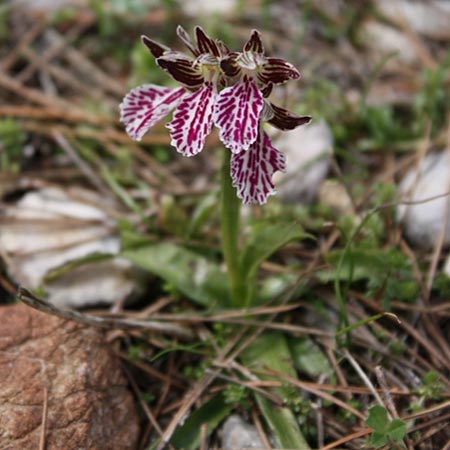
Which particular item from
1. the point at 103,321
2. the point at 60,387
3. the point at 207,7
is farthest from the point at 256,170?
the point at 207,7

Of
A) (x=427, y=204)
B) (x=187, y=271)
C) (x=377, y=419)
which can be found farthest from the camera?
(x=427, y=204)

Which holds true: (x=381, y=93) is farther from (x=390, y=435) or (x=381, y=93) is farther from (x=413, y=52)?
(x=390, y=435)

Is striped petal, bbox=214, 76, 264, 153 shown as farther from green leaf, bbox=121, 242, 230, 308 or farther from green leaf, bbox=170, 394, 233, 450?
green leaf, bbox=170, 394, 233, 450

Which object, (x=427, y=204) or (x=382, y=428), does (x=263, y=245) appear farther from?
(x=427, y=204)

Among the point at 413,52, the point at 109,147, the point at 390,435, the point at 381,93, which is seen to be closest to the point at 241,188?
the point at 390,435

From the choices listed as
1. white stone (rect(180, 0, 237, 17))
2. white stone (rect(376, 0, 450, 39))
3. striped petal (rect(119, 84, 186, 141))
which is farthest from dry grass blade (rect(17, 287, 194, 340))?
white stone (rect(376, 0, 450, 39))
